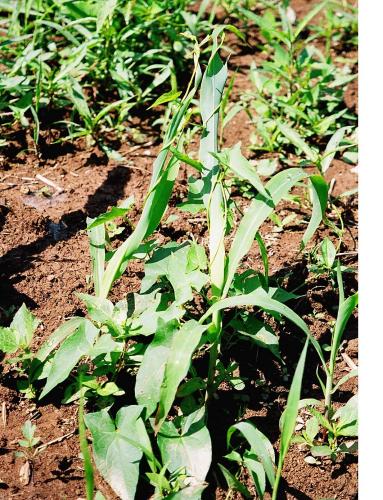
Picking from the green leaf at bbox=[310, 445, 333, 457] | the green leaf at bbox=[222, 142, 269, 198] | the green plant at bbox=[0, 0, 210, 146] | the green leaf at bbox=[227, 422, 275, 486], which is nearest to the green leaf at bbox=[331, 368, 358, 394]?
the green leaf at bbox=[310, 445, 333, 457]

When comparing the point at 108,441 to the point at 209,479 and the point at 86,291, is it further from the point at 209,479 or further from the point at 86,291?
the point at 86,291

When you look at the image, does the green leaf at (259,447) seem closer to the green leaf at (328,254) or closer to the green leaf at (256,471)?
the green leaf at (256,471)

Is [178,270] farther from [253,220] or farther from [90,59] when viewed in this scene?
[90,59]

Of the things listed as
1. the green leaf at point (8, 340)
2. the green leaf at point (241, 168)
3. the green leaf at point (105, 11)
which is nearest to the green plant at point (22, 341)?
the green leaf at point (8, 340)

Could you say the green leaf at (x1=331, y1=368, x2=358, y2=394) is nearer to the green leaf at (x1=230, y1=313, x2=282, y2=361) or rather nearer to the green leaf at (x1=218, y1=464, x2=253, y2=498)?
the green leaf at (x1=230, y1=313, x2=282, y2=361)

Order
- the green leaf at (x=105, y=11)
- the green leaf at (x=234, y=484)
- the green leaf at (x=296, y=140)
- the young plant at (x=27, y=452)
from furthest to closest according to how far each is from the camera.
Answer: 1. the green leaf at (x=105, y=11)
2. the green leaf at (x=296, y=140)
3. the young plant at (x=27, y=452)
4. the green leaf at (x=234, y=484)

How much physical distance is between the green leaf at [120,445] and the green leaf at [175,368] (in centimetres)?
11

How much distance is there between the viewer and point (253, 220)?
6.09ft

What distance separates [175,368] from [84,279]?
713mm

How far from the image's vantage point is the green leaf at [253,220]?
1.84 metres

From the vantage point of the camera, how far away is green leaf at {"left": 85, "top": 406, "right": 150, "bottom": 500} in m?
1.70

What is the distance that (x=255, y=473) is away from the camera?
1.72m
